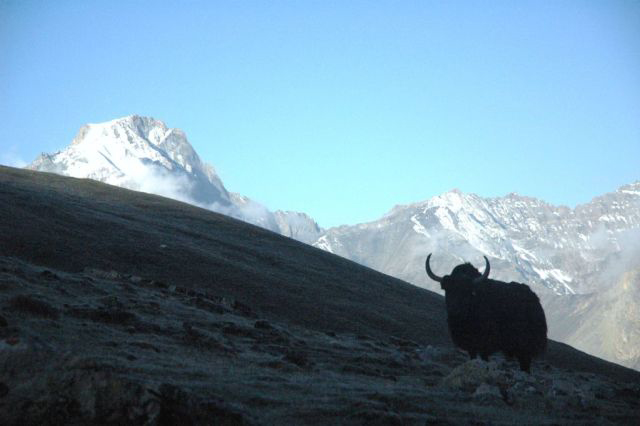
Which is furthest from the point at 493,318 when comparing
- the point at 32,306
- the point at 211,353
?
the point at 32,306

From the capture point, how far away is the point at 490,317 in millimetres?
23688

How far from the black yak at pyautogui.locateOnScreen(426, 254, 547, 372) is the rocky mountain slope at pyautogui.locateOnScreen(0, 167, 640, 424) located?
77 centimetres

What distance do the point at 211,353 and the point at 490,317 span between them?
35.5 ft

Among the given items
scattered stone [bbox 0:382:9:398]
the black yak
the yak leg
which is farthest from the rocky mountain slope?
the black yak

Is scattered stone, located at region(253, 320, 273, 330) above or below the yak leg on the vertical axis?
below

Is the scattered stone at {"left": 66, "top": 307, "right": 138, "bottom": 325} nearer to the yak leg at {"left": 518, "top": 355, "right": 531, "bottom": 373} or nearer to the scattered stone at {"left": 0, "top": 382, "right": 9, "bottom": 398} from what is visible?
the scattered stone at {"left": 0, "top": 382, "right": 9, "bottom": 398}

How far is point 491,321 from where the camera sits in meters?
23.6

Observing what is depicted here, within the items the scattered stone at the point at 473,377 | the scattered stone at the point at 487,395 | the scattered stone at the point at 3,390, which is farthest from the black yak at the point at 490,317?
the scattered stone at the point at 3,390

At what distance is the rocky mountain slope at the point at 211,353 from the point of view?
784cm

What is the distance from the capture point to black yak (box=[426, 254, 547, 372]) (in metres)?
23.2

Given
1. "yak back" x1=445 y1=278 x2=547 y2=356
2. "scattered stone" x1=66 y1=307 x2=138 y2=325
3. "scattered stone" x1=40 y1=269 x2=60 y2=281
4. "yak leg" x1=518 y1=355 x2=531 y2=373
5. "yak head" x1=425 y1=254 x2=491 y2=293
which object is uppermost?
"yak head" x1=425 y1=254 x2=491 y2=293

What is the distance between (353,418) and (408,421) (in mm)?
832

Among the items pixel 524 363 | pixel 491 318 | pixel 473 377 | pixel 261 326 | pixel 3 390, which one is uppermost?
pixel 491 318

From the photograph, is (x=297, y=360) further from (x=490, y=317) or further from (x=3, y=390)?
(x=490, y=317)
